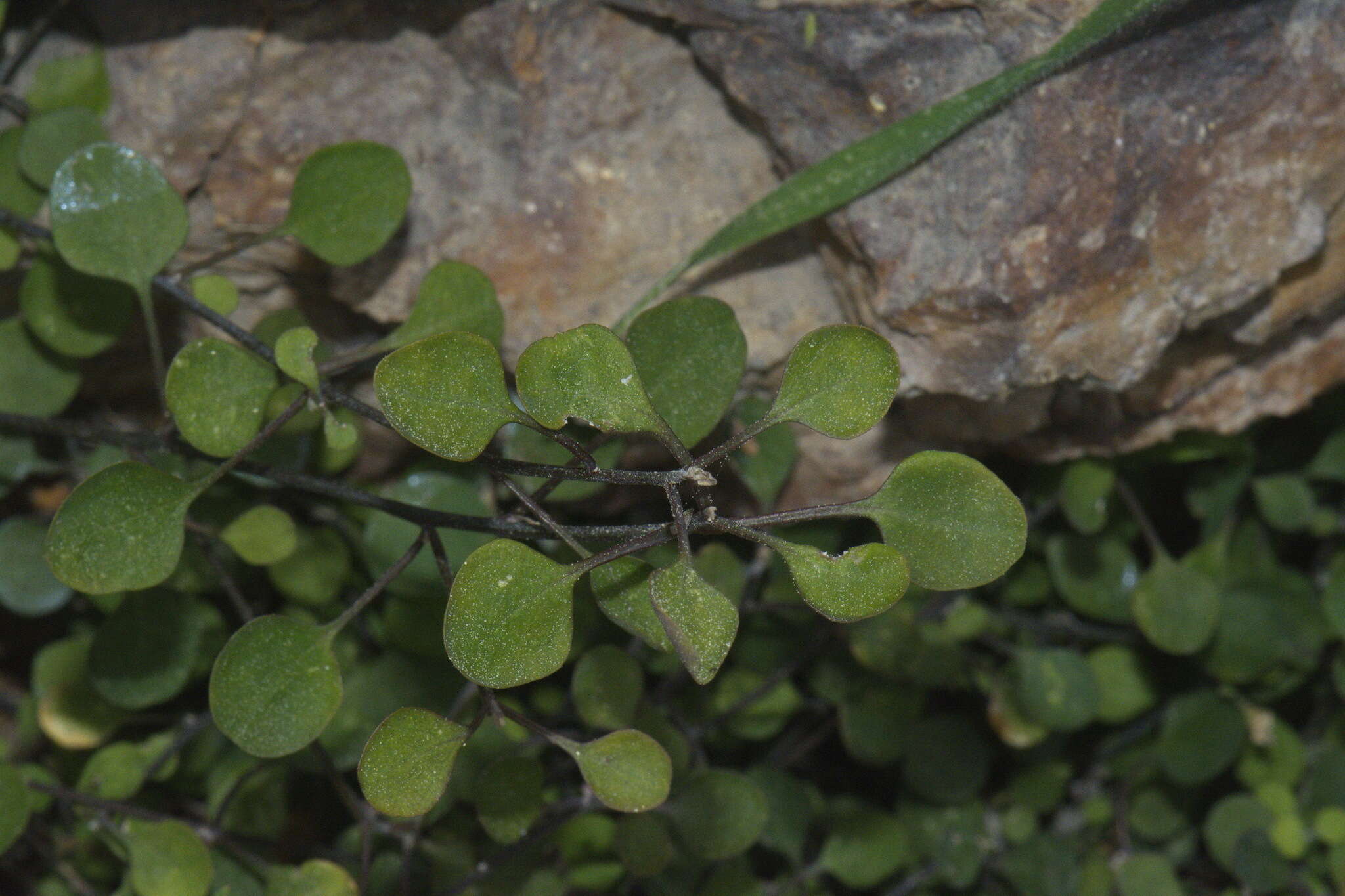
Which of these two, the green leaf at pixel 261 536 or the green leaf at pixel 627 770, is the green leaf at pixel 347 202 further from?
the green leaf at pixel 627 770

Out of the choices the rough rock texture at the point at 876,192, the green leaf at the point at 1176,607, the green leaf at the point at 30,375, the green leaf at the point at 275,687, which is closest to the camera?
the green leaf at the point at 275,687

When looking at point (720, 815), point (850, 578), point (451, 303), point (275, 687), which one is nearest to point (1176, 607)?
point (720, 815)

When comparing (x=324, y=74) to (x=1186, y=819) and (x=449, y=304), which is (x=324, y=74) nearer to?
(x=449, y=304)

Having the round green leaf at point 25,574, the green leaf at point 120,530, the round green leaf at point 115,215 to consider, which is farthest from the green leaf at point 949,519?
the round green leaf at point 25,574

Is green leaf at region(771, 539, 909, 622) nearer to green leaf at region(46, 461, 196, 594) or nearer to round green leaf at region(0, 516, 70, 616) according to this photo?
green leaf at region(46, 461, 196, 594)

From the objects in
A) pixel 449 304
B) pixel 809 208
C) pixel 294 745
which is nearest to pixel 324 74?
pixel 449 304

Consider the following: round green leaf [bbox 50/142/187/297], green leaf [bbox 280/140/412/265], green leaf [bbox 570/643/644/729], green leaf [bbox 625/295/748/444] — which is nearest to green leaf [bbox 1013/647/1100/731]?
green leaf [bbox 570/643/644/729]

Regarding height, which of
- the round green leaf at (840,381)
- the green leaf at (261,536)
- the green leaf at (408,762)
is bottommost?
the green leaf at (261,536)

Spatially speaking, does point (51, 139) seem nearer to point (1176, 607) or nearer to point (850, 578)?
point (850, 578)
